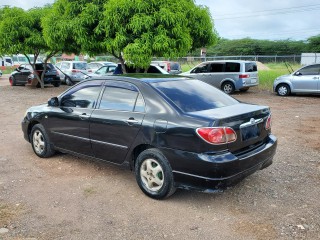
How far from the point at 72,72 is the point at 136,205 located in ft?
61.5

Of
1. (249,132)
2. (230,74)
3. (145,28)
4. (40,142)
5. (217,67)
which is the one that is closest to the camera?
(249,132)

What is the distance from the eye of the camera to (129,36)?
40.0 feet

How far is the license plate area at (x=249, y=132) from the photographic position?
158 inches

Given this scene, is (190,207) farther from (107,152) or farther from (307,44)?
(307,44)

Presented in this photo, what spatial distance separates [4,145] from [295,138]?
6138 millimetres

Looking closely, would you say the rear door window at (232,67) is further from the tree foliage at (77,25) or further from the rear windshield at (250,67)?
the tree foliage at (77,25)

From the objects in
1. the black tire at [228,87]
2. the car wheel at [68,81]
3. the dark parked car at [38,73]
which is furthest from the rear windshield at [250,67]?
the dark parked car at [38,73]

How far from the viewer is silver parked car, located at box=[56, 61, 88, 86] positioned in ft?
70.4

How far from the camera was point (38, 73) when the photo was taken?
67.5 feet

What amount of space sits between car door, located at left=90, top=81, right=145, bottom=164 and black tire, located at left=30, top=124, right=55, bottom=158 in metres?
1.29

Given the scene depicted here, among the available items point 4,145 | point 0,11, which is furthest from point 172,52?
point 0,11

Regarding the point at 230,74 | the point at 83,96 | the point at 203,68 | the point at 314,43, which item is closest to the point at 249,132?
the point at 83,96

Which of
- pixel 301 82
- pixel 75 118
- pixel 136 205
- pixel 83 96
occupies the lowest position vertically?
pixel 136 205

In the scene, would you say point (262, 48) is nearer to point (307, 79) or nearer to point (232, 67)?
point (232, 67)
